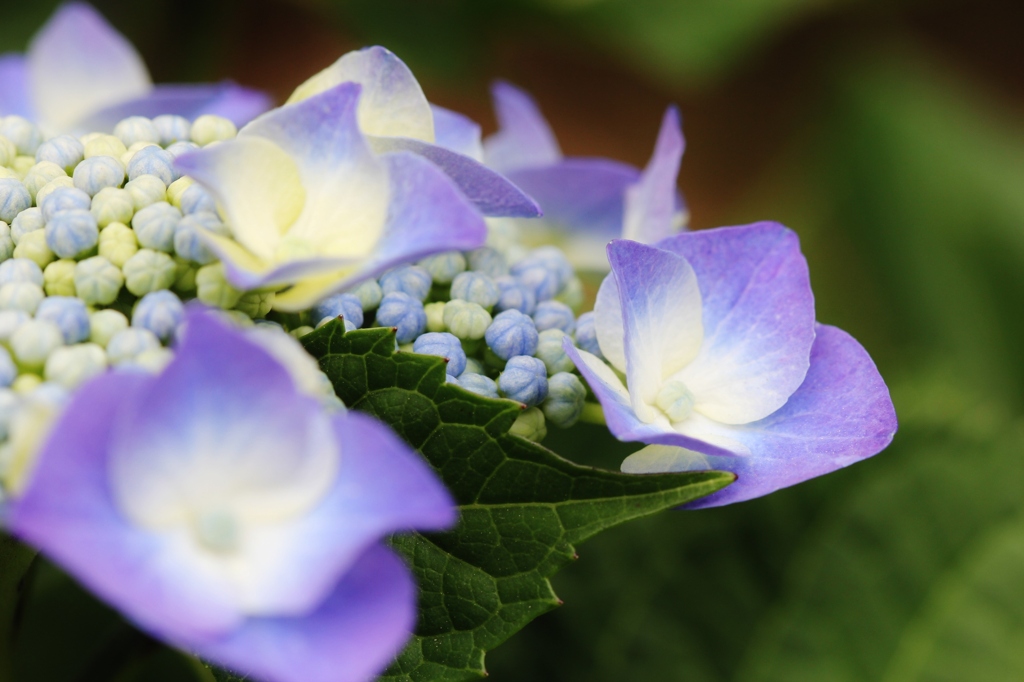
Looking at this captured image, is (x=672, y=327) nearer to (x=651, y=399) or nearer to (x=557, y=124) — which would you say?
(x=651, y=399)

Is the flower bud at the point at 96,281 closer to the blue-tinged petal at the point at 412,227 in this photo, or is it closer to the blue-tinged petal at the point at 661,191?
the blue-tinged petal at the point at 412,227

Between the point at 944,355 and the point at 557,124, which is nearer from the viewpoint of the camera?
the point at 944,355

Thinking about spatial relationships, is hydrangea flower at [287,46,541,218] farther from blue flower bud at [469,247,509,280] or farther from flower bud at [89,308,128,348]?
flower bud at [89,308,128,348]

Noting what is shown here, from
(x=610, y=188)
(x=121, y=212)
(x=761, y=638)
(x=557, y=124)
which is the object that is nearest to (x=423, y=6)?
(x=557, y=124)

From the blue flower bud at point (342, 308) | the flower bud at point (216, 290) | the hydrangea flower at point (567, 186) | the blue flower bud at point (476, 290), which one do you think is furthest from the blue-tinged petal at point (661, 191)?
the flower bud at point (216, 290)

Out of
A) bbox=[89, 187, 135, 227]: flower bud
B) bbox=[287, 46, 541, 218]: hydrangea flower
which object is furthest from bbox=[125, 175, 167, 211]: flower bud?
bbox=[287, 46, 541, 218]: hydrangea flower
